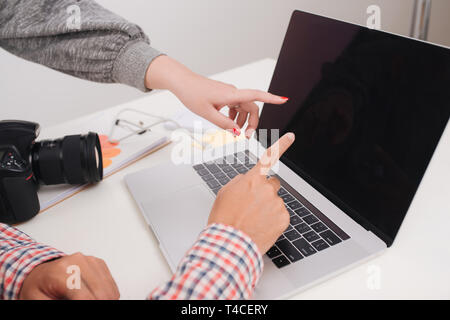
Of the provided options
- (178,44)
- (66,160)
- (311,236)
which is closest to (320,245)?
(311,236)

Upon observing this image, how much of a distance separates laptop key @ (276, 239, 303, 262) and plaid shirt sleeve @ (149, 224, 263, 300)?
70 millimetres

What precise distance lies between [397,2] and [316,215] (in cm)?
274

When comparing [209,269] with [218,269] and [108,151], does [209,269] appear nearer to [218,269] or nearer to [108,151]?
[218,269]

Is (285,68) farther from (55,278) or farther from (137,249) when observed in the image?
(55,278)

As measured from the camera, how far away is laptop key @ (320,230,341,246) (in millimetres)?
541

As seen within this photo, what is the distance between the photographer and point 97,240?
62cm

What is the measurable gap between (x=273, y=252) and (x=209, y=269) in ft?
0.43

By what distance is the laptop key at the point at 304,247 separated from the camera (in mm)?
525

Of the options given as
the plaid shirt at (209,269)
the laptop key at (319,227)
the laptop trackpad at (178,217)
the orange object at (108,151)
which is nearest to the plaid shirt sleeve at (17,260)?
the plaid shirt at (209,269)

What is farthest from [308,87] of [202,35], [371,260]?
[202,35]

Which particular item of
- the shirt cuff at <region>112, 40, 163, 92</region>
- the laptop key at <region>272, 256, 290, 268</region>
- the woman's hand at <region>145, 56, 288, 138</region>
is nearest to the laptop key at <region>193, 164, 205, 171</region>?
the woman's hand at <region>145, 56, 288, 138</region>

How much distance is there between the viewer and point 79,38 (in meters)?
0.81
